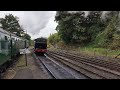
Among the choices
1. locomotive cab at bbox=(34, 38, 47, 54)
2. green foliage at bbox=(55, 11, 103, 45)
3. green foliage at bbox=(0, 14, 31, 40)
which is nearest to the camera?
locomotive cab at bbox=(34, 38, 47, 54)

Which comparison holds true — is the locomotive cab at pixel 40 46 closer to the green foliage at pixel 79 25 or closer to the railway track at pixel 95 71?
the railway track at pixel 95 71

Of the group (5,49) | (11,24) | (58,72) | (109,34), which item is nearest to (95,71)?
(58,72)

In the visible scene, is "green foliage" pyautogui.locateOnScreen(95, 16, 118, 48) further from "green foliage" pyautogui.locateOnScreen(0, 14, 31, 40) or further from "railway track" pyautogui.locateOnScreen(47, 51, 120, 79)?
"green foliage" pyautogui.locateOnScreen(0, 14, 31, 40)

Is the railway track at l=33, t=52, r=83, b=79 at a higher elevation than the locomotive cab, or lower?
lower

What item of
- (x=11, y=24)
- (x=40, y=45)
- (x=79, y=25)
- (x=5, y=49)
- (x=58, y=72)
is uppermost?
(x=11, y=24)

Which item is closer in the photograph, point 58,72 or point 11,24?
point 58,72

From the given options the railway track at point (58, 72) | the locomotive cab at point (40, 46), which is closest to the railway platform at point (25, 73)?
the railway track at point (58, 72)

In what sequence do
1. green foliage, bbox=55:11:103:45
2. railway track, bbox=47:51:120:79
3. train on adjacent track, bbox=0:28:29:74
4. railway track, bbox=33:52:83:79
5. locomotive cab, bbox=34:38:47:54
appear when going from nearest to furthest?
train on adjacent track, bbox=0:28:29:74 < railway track, bbox=33:52:83:79 < railway track, bbox=47:51:120:79 < locomotive cab, bbox=34:38:47:54 < green foliage, bbox=55:11:103:45

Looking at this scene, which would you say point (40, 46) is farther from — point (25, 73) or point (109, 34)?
point (25, 73)

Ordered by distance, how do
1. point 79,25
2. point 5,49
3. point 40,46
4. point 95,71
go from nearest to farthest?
point 5,49
point 95,71
point 40,46
point 79,25

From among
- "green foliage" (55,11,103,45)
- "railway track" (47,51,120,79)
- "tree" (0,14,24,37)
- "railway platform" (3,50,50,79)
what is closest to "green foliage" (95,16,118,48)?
"green foliage" (55,11,103,45)
